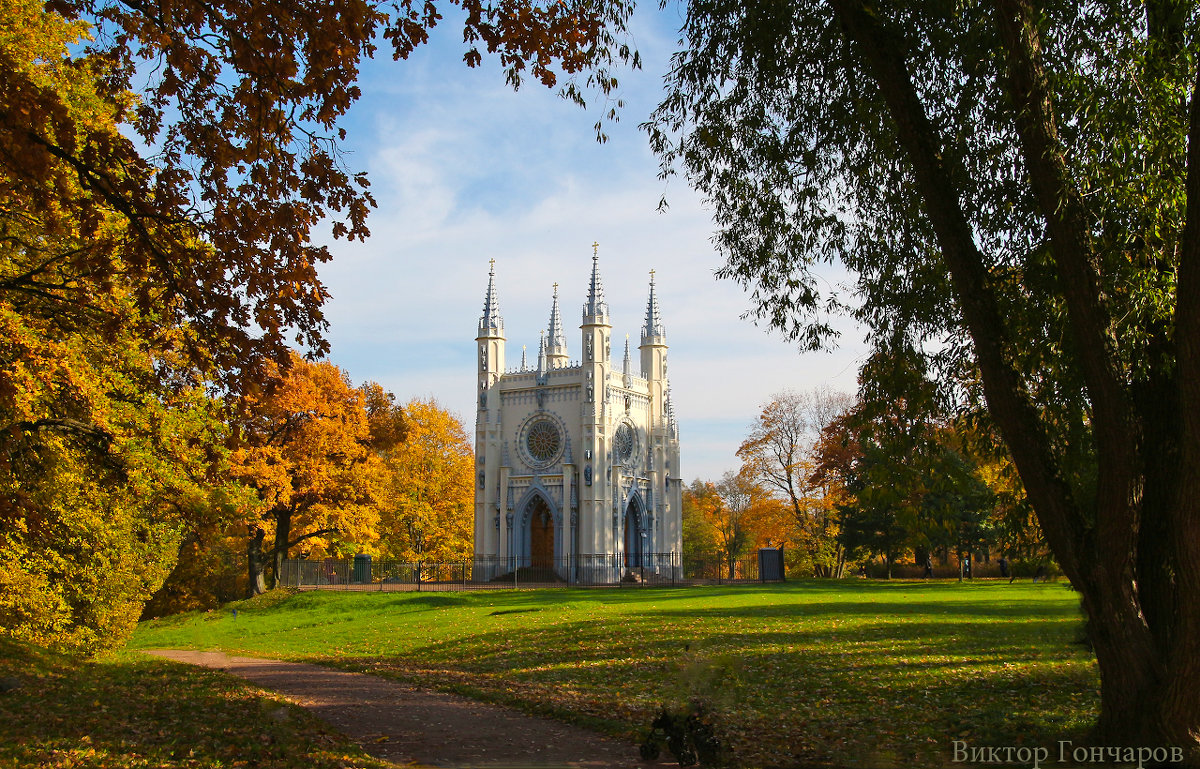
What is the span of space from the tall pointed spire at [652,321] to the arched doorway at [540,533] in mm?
11642

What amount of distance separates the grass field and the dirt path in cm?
50

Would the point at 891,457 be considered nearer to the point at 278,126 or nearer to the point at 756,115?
the point at 756,115

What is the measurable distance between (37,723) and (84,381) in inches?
189

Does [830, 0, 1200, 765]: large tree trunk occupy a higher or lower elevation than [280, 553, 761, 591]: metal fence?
higher

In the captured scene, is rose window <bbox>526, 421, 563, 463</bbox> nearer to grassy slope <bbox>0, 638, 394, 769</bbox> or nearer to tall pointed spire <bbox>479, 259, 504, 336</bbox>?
tall pointed spire <bbox>479, 259, 504, 336</bbox>

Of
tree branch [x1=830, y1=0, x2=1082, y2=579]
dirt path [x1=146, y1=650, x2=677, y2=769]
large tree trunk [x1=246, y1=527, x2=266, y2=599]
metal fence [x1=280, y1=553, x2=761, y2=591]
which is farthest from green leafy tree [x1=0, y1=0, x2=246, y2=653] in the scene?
metal fence [x1=280, y1=553, x2=761, y2=591]

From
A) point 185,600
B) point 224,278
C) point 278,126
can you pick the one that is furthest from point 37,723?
point 185,600

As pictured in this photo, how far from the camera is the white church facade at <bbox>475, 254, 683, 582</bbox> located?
1784 inches

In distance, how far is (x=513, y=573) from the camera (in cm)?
4478

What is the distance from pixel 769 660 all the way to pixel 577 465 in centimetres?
3332

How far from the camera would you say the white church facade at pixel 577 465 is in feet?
149

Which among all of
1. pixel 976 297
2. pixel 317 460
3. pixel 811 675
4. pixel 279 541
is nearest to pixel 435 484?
pixel 279 541

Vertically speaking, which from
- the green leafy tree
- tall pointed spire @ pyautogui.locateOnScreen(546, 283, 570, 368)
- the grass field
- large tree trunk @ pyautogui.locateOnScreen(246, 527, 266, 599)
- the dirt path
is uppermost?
tall pointed spire @ pyautogui.locateOnScreen(546, 283, 570, 368)

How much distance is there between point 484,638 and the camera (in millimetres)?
17609
